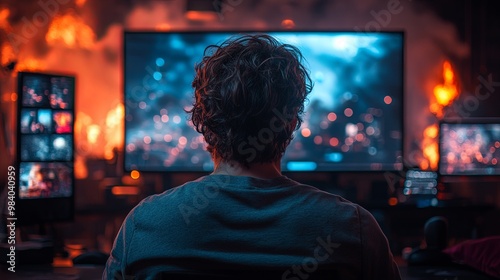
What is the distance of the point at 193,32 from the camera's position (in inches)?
193

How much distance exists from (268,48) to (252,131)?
0.17m

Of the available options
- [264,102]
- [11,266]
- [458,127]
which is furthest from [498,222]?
[264,102]

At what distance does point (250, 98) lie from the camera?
1286mm

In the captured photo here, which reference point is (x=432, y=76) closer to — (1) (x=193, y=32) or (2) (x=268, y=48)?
(1) (x=193, y=32)

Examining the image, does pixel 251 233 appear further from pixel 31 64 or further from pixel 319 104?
pixel 31 64

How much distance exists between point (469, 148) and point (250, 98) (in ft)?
13.8

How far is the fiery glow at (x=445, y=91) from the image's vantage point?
7.87m

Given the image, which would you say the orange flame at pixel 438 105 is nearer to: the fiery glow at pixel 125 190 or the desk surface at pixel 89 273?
the fiery glow at pixel 125 190

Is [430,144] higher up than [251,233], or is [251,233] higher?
[430,144]

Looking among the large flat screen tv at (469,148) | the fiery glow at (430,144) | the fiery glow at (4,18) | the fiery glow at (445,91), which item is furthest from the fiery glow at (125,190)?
the fiery glow at (445,91)

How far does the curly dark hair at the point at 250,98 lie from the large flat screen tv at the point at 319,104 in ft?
11.5

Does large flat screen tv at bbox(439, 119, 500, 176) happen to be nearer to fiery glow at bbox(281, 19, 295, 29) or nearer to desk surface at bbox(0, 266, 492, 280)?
fiery glow at bbox(281, 19, 295, 29)

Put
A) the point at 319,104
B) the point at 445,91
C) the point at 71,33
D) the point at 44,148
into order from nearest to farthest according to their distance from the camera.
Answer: the point at 44,148, the point at 319,104, the point at 445,91, the point at 71,33

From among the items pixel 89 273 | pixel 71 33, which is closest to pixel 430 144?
pixel 71 33
